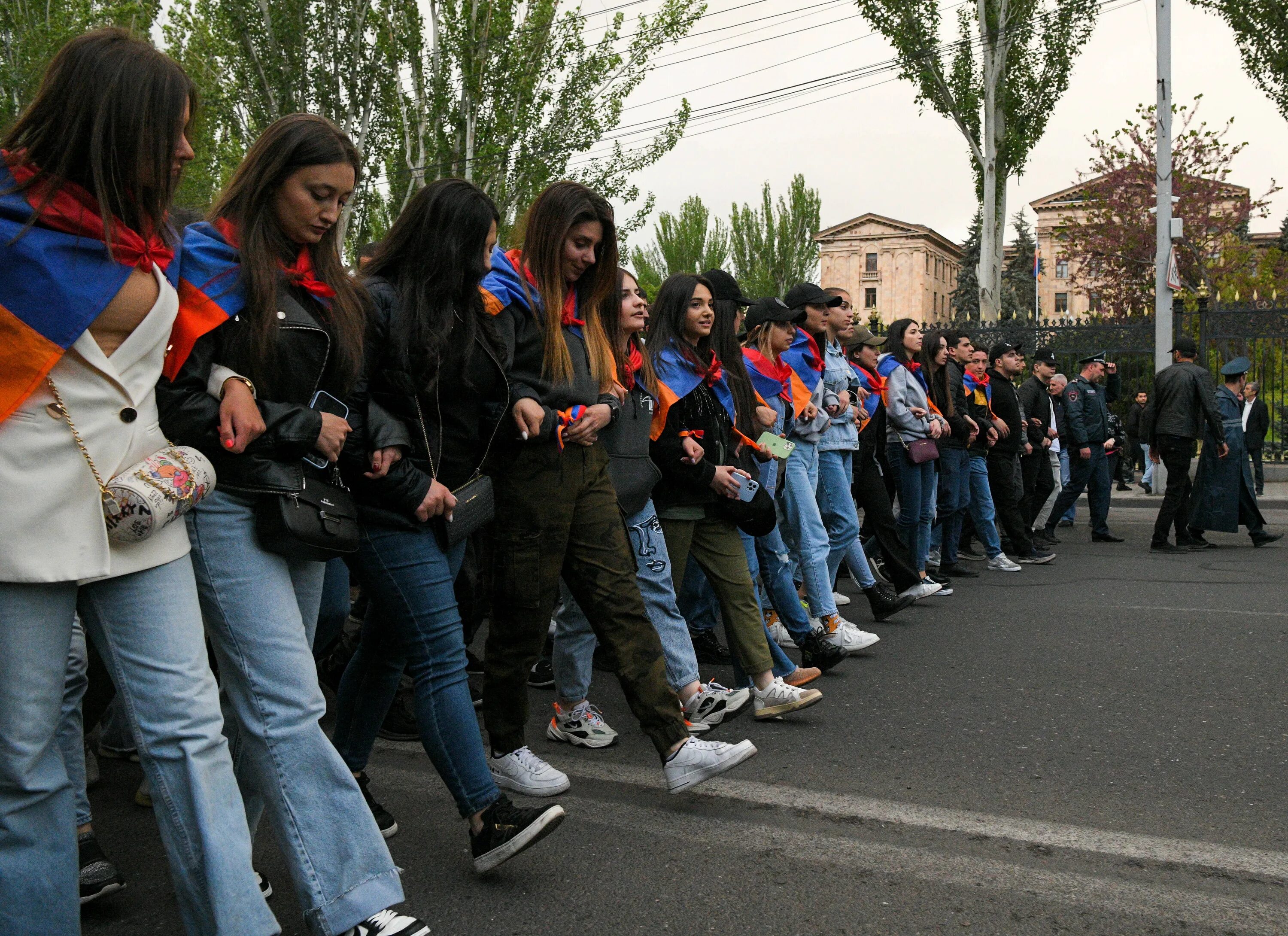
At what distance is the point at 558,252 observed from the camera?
3.78m

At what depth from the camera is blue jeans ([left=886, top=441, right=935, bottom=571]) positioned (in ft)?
26.0

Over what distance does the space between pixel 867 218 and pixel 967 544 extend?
85641 mm

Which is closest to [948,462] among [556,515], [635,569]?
[635,569]

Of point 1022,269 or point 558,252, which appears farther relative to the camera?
point 1022,269

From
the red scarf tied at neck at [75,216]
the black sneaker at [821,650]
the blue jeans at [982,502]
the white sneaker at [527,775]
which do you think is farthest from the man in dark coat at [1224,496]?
the red scarf tied at neck at [75,216]

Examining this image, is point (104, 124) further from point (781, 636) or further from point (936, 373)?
point (936, 373)

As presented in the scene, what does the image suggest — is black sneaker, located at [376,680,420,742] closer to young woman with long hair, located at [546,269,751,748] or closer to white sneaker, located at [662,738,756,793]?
young woman with long hair, located at [546,269,751,748]

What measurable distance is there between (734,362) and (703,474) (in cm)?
74

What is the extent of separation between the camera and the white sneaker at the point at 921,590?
23.1 ft

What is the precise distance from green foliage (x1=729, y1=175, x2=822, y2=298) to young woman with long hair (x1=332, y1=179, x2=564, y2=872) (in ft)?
179

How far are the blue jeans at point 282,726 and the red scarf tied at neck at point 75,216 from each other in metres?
0.53

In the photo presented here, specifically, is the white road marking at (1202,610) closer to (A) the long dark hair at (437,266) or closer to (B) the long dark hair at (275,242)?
(A) the long dark hair at (437,266)

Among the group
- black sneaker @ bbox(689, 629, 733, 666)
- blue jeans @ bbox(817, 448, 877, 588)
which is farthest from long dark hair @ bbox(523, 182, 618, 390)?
blue jeans @ bbox(817, 448, 877, 588)

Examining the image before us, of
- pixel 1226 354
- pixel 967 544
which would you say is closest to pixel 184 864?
pixel 967 544
